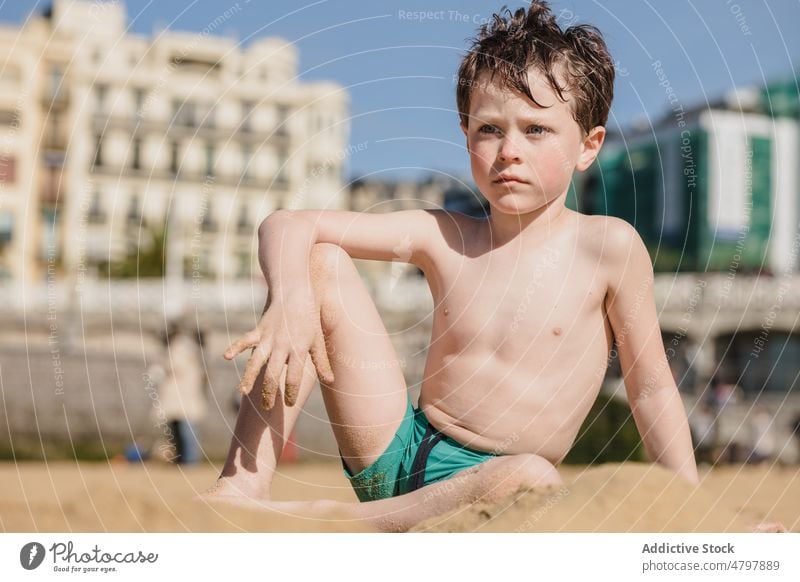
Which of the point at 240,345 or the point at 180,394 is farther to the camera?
the point at 180,394

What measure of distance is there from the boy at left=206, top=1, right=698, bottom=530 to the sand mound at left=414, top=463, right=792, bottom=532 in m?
0.06

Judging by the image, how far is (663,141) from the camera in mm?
25594

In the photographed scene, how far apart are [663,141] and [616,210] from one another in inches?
218

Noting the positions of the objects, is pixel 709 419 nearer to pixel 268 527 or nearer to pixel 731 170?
pixel 268 527

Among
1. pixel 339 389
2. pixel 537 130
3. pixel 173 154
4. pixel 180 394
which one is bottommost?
pixel 180 394

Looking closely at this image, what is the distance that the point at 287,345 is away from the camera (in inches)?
77.2

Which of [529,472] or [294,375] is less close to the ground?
[294,375]

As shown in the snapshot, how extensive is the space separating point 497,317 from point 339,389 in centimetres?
39

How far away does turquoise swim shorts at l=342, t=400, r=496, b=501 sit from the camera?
2230 millimetres

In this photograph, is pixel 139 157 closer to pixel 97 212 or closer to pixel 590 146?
pixel 97 212

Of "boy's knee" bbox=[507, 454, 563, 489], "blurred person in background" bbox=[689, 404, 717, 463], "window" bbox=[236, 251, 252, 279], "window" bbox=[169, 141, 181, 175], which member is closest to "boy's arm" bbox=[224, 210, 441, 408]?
"boy's knee" bbox=[507, 454, 563, 489]

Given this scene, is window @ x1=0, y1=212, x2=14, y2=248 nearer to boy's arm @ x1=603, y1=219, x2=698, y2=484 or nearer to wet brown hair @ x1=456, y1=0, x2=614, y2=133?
wet brown hair @ x1=456, y1=0, x2=614, y2=133

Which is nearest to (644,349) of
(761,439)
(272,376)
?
(272,376)
